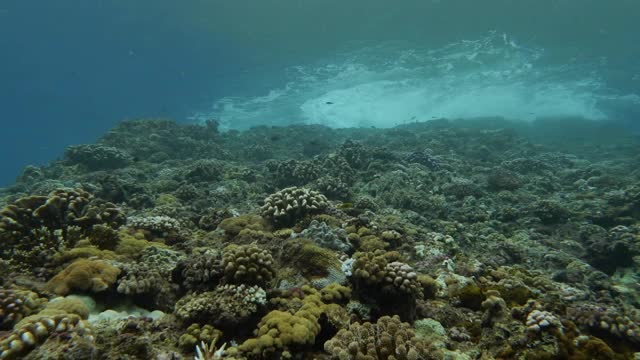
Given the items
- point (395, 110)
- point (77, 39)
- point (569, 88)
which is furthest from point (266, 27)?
point (569, 88)

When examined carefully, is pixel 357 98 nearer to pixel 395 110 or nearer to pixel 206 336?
pixel 395 110

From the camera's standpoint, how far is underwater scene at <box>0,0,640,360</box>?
4707mm

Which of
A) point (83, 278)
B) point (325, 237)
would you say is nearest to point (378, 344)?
point (325, 237)

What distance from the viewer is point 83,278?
212 inches

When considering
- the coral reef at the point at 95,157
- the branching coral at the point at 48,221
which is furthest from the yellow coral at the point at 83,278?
the coral reef at the point at 95,157

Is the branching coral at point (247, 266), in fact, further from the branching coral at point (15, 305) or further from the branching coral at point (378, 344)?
the branching coral at point (15, 305)

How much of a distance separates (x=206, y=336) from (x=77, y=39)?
48831mm

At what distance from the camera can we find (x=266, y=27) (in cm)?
3619

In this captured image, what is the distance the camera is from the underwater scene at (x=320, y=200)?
471cm

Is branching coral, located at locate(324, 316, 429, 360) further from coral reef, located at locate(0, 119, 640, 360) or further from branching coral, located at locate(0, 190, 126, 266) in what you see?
branching coral, located at locate(0, 190, 126, 266)

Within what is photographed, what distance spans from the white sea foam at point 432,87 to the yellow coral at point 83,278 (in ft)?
124

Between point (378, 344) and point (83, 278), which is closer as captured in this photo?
point (378, 344)

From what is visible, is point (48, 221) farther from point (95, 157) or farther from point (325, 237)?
point (95, 157)

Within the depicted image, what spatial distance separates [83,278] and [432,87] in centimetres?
5457
